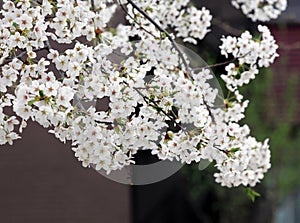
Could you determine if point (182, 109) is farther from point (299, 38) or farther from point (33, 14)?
point (299, 38)

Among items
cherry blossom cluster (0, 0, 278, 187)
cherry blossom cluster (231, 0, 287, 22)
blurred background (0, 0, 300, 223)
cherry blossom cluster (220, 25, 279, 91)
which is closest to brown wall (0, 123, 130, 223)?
blurred background (0, 0, 300, 223)

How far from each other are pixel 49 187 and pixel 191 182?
4.14ft

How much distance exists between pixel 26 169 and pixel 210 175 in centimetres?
144

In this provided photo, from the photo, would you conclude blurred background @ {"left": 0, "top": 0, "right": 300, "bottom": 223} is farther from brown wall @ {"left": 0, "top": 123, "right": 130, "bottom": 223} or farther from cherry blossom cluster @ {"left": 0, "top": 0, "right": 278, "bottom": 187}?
cherry blossom cluster @ {"left": 0, "top": 0, "right": 278, "bottom": 187}

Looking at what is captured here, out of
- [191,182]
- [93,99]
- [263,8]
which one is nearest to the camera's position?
[93,99]

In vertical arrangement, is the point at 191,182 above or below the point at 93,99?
above

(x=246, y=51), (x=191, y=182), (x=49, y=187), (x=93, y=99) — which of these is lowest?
(x=93, y=99)

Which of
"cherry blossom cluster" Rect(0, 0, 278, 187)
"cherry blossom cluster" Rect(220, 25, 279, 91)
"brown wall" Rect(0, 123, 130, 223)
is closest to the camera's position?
"cherry blossom cluster" Rect(0, 0, 278, 187)

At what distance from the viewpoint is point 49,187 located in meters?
4.43

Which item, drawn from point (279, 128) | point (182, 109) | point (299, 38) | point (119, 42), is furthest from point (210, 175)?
point (182, 109)

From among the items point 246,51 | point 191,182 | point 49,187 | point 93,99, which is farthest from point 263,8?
point 191,182

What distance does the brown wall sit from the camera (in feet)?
14.3

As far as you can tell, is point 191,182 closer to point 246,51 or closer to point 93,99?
point 246,51

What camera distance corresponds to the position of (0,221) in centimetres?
426
